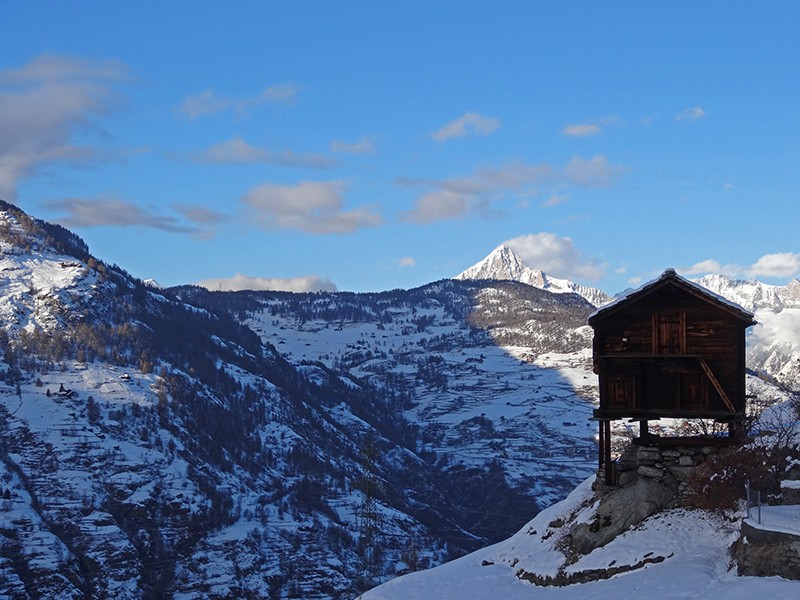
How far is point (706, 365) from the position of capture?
48125mm

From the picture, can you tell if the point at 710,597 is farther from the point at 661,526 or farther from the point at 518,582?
the point at 518,582

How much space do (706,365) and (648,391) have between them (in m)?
3.29

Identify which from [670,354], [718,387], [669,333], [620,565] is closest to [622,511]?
[620,565]

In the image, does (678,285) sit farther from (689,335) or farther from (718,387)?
(718,387)

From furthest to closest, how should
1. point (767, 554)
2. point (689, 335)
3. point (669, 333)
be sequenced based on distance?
point (669, 333) → point (689, 335) → point (767, 554)

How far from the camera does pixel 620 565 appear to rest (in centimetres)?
4184

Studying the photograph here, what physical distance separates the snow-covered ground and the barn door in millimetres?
9126

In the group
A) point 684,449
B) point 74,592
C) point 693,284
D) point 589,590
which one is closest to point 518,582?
point 589,590

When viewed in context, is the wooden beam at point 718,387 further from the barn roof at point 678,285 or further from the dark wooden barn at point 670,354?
the barn roof at point 678,285

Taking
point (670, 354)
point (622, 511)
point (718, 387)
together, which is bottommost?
point (622, 511)

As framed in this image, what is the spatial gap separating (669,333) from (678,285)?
259 cm

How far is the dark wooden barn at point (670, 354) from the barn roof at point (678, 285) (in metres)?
0.05

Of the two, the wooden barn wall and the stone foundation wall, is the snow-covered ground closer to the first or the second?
the stone foundation wall

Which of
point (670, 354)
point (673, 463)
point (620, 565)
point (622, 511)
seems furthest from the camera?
point (670, 354)
